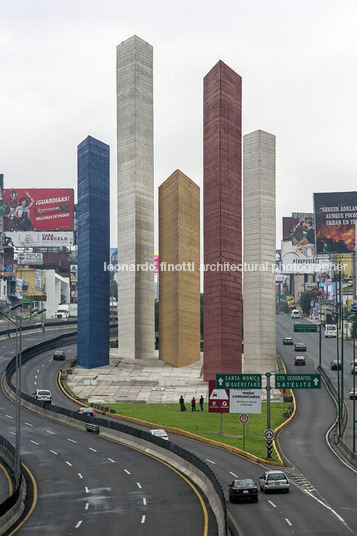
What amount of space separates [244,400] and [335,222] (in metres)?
132

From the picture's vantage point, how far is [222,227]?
9188 cm

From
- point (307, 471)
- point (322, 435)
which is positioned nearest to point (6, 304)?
point (322, 435)

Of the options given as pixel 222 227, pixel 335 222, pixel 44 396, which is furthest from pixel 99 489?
pixel 335 222

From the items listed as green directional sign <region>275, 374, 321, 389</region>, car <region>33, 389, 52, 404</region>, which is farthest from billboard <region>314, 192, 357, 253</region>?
green directional sign <region>275, 374, 321, 389</region>

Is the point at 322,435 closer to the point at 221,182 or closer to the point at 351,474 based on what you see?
the point at 351,474

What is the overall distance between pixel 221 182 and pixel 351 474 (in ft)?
163

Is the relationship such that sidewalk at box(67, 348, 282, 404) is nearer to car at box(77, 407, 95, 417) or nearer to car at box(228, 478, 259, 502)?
car at box(77, 407, 95, 417)

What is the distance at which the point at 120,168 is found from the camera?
11006 cm

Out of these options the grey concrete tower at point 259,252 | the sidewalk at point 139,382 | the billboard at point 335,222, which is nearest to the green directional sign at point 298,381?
the sidewalk at point 139,382

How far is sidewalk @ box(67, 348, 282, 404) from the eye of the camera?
280 feet

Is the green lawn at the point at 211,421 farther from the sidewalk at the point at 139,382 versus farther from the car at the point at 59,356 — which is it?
the car at the point at 59,356

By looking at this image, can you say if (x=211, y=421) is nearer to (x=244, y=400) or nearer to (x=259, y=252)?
(x=244, y=400)

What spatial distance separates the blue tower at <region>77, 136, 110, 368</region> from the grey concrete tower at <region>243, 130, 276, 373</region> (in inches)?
725

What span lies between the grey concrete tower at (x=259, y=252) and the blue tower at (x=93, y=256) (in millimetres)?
18416
